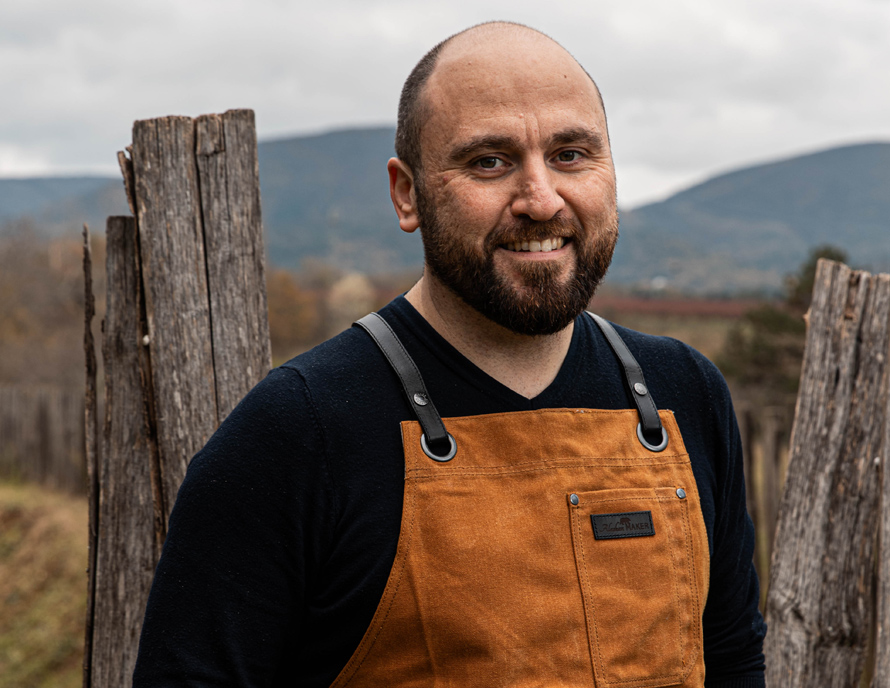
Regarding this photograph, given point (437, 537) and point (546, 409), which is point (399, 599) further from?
point (546, 409)

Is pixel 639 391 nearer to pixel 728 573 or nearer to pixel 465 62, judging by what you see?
pixel 728 573

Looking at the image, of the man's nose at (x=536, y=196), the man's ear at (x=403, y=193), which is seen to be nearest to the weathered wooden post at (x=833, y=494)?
the man's nose at (x=536, y=196)

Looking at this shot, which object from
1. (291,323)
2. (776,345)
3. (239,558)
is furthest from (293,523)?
(291,323)

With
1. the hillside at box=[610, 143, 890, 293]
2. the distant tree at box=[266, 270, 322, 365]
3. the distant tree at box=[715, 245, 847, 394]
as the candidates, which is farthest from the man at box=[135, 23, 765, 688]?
the hillside at box=[610, 143, 890, 293]

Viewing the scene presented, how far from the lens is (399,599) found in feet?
4.66

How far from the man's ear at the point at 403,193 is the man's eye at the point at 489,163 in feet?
0.56

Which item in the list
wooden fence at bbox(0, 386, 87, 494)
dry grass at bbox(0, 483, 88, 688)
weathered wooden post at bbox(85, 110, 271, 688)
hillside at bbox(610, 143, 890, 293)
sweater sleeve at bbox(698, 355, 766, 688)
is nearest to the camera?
sweater sleeve at bbox(698, 355, 766, 688)

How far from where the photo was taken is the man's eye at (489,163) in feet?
5.18

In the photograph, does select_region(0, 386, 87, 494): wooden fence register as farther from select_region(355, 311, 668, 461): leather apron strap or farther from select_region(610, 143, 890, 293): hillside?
select_region(610, 143, 890, 293): hillside

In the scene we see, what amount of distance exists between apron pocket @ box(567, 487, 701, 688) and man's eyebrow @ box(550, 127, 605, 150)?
678mm

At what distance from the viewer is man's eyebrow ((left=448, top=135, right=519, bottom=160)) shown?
155cm

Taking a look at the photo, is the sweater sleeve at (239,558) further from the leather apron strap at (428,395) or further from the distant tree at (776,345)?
the distant tree at (776,345)

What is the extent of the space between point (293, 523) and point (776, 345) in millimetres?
8984

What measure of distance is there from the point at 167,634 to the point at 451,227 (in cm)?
89
